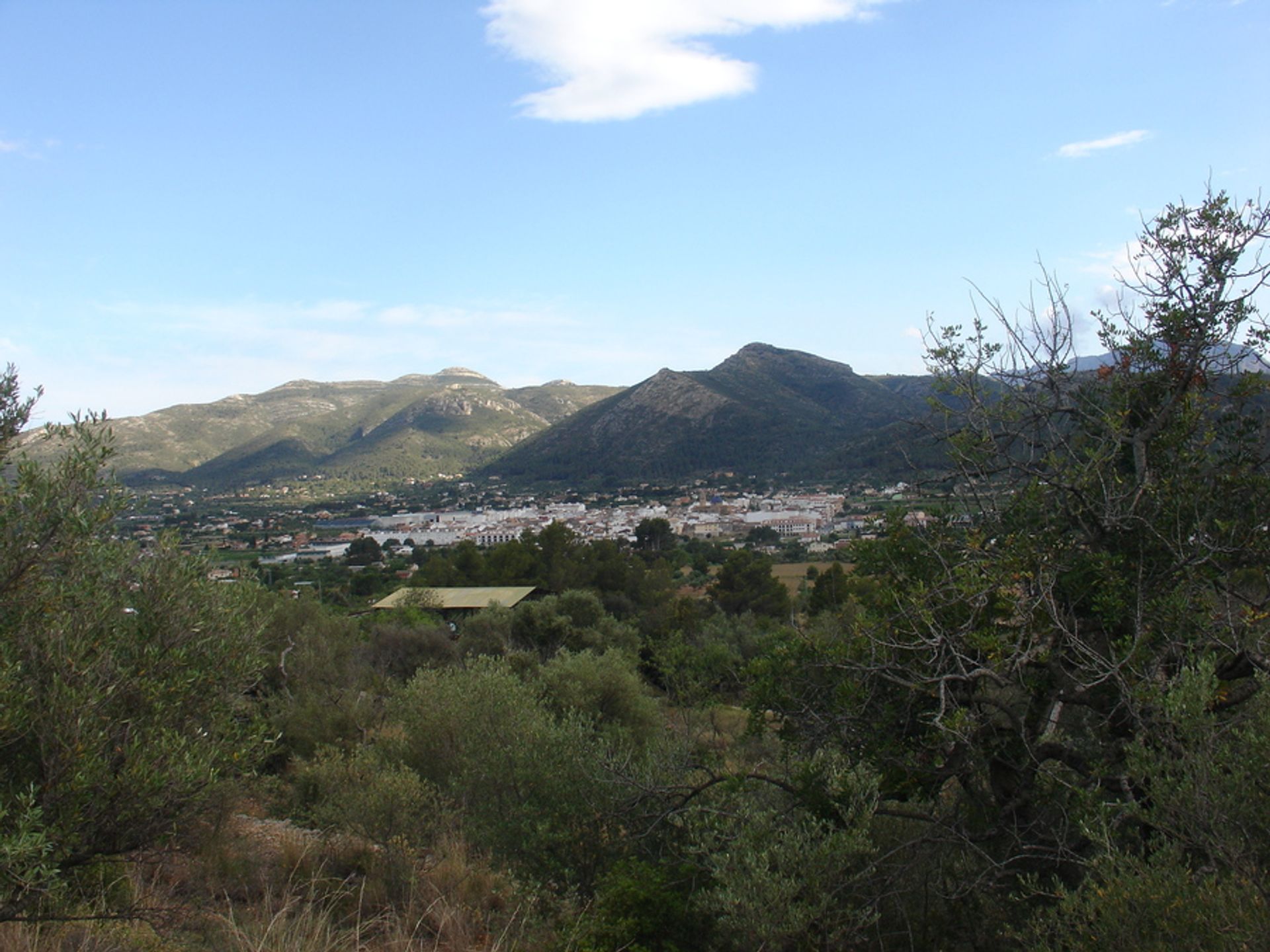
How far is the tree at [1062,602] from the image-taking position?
4465 millimetres

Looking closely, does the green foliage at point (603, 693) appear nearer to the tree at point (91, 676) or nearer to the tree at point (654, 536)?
the tree at point (91, 676)

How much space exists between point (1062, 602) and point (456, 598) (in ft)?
88.1

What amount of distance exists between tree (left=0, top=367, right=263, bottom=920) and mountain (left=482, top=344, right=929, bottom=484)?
71.5 meters

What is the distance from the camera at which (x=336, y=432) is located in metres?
130

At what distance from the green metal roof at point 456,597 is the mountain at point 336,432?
71590 mm

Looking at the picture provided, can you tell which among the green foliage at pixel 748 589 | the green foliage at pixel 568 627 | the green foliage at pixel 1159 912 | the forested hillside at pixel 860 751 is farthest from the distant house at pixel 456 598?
the green foliage at pixel 1159 912

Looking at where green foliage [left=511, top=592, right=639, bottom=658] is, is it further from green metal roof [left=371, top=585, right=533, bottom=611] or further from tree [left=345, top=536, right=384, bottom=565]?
tree [left=345, top=536, right=384, bottom=565]

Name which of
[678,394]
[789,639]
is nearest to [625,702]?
[789,639]

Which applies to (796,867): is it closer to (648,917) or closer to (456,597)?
(648,917)

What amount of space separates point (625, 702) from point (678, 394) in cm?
8900

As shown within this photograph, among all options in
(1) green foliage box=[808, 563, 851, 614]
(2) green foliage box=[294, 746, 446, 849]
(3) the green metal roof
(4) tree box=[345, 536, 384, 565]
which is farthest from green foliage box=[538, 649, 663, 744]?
(4) tree box=[345, 536, 384, 565]

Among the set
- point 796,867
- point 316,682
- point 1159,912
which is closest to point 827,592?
point 316,682

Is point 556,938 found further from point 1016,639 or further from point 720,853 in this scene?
point 1016,639

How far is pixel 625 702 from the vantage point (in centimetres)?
1262
